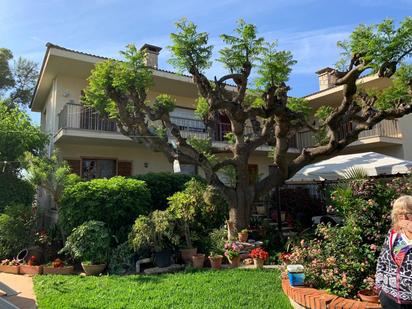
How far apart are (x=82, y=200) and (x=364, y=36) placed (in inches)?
331

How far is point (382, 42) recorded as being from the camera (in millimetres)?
9086

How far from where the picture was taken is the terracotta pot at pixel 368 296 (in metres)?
4.40

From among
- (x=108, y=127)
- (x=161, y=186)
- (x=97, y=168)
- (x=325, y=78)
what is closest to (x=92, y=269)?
(x=161, y=186)

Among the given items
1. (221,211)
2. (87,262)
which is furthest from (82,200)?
(221,211)

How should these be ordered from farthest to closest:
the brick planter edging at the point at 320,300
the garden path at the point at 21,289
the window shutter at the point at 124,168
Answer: the window shutter at the point at 124,168
the garden path at the point at 21,289
the brick planter edging at the point at 320,300

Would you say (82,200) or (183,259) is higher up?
(82,200)

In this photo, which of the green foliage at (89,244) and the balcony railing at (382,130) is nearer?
the green foliage at (89,244)

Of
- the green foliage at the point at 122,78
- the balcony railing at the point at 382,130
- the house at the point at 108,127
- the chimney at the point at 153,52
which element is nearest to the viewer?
the green foliage at the point at 122,78

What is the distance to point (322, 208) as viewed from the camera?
15266mm

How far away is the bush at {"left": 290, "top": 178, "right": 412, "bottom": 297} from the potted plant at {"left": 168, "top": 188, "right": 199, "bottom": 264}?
140 inches

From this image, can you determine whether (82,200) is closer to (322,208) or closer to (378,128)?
(322,208)

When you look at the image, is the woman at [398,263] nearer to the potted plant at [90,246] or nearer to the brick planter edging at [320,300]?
the brick planter edging at [320,300]

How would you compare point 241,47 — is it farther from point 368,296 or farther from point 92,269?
point 368,296

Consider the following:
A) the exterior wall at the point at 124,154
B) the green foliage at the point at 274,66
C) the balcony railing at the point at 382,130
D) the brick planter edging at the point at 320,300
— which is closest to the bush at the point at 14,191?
the exterior wall at the point at 124,154
